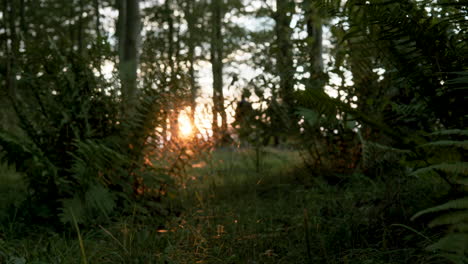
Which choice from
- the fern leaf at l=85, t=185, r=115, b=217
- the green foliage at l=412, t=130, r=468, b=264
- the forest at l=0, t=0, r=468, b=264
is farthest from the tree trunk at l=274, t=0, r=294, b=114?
the green foliage at l=412, t=130, r=468, b=264

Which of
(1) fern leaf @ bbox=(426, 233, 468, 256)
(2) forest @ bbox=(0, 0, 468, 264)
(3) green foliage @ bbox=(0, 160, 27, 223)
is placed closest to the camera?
(1) fern leaf @ bbox=(426, 233, 468, 256)

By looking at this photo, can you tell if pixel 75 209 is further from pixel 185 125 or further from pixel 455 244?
pixel 455 244

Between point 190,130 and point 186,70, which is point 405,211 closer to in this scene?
point 190,130

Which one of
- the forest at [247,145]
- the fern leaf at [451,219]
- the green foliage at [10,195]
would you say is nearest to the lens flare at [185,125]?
the forest at [247,145]

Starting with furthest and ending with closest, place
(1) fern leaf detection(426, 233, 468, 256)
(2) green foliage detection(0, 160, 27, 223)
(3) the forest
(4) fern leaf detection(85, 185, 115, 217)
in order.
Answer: (2) green foliage detection(0, 160, 27, 223), (4) fern leaf detection(85, 185, 115, 217), (3) the forest, (1) fern leaf detection(426, 233, 468, 256)

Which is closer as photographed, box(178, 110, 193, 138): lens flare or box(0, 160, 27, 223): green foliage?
box(0, 160, 27, 223): green foliage

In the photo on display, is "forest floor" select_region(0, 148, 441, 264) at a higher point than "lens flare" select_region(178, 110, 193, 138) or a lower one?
lower

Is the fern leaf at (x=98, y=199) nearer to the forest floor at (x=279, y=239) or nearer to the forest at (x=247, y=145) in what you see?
the forest at (x=247, y=145)

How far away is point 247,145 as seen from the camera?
11.8ft

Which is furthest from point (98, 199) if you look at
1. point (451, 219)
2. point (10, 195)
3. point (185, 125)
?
point (451, 219)

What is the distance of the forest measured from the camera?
5.18ft

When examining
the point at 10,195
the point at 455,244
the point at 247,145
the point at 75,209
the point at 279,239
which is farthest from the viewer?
the point at 247,145

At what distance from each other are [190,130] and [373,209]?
1.60m

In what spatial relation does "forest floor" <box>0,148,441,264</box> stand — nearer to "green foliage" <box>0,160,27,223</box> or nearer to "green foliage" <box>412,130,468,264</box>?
"green foliage" <box>0,160,27,223</box>
